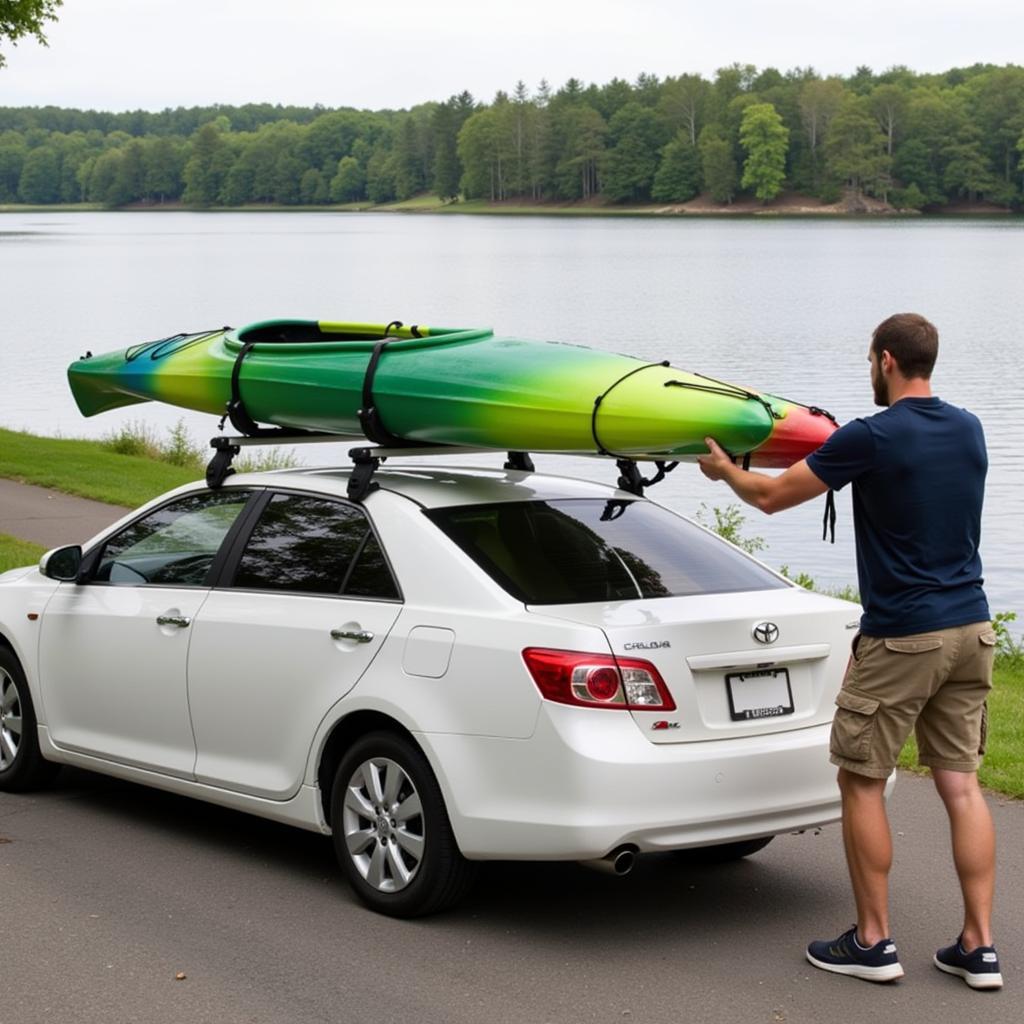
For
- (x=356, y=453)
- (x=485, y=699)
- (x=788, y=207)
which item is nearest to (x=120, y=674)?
(x=356, y=453)

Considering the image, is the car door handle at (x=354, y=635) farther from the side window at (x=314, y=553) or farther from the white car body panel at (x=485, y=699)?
the side window at (x=314, y=553)

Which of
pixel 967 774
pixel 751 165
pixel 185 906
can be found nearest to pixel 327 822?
pixel 185 906

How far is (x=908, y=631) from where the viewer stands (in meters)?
5.41

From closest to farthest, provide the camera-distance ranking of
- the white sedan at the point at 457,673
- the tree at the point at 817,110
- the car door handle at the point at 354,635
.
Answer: the white sedan at the point at 457,673, the car door handle at the point at 354,635, the tree at the point at 817,110

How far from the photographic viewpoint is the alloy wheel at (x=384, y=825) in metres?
5.96

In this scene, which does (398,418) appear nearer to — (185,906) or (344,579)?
(344,579)

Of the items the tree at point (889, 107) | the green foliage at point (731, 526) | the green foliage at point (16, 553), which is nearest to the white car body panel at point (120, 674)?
the green foliage at point (731, 526)

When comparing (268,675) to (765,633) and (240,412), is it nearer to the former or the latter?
(240,412)

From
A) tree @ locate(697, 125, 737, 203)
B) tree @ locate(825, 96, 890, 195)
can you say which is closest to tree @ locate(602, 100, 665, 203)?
tree @ locate(697, 125, 737, 203)

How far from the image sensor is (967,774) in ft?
18.3

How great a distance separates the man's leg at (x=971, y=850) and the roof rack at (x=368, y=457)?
166cm

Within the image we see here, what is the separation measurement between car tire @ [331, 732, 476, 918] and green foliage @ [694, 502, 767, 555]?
6.20 metres

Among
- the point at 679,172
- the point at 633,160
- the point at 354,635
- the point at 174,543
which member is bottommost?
the point at 354,635

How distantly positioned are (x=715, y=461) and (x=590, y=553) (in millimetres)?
549
